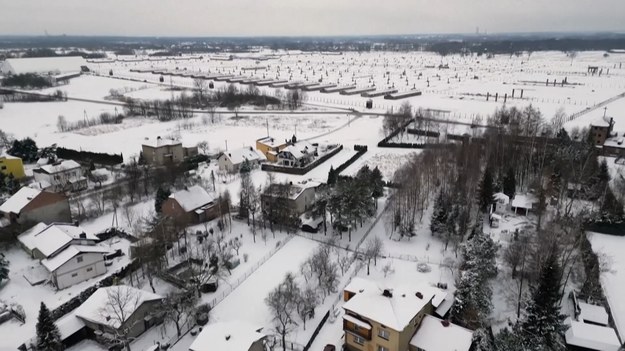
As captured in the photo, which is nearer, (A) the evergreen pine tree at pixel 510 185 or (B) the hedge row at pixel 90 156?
→ (A) the evergreen pine tree at pixel 510 185

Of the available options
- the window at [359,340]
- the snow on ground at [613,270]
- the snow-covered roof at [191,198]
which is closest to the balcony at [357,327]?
the window at [359,340]

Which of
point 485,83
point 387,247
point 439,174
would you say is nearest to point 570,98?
point 485,83

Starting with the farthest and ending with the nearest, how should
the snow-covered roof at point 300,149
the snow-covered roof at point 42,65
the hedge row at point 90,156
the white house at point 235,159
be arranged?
the snow-covered roof at point 42,65, the hedge row at point 90,156, the snow-covered roof at point 300,149, the white house at point 235,159

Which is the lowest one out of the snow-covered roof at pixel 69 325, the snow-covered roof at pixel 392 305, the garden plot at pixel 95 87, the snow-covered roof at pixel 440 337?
the snow-covered roof at pixel 69 325

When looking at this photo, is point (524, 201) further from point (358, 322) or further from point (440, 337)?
point (358, 322)

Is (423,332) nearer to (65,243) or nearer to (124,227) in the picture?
(65,243)

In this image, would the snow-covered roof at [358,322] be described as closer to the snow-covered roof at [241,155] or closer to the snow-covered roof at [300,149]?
the snow-covered roof at [300,149]

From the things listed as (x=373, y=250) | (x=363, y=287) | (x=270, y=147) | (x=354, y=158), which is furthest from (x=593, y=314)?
(x=270, y=147)

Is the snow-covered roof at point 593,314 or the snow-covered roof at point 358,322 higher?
the snow-covered roof at point 358,322
